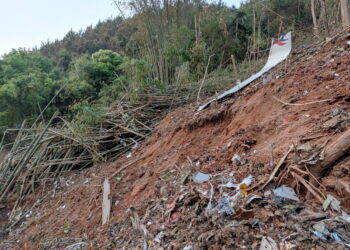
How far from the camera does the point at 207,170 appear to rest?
1.93 m

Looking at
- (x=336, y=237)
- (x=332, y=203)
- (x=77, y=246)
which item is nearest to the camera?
(x=336, y=237)

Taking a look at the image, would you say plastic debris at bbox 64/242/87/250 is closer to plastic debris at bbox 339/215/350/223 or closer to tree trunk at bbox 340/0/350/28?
plastic debris at bbox 339/215/350/223

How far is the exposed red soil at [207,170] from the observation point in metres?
1.27

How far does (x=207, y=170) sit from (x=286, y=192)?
0.69 metres

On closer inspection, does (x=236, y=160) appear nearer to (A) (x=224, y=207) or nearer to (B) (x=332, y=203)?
(A) (x=224, y=207)

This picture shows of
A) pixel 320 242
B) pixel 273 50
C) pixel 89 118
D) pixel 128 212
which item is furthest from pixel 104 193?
pixel 273 50

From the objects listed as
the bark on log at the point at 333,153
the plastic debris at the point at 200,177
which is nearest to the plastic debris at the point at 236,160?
the plastic debris at the point at 200,177

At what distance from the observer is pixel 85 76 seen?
897 cm

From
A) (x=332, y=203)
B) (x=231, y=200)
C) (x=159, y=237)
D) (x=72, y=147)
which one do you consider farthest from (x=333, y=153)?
(x=72, y=147)

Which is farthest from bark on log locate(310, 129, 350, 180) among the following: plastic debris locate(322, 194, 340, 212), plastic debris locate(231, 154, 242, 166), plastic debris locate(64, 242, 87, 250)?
plastic debris locate(64, 242, 87, 250)

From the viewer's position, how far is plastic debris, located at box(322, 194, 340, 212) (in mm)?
1144

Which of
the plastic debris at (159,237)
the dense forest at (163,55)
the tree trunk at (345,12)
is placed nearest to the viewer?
the plastic debris at (159,237)

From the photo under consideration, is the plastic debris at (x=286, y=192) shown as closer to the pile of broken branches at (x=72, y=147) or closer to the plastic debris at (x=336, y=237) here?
the plastic debris at (x=336, y=237)

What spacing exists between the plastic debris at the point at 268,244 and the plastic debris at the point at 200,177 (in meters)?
0.73
